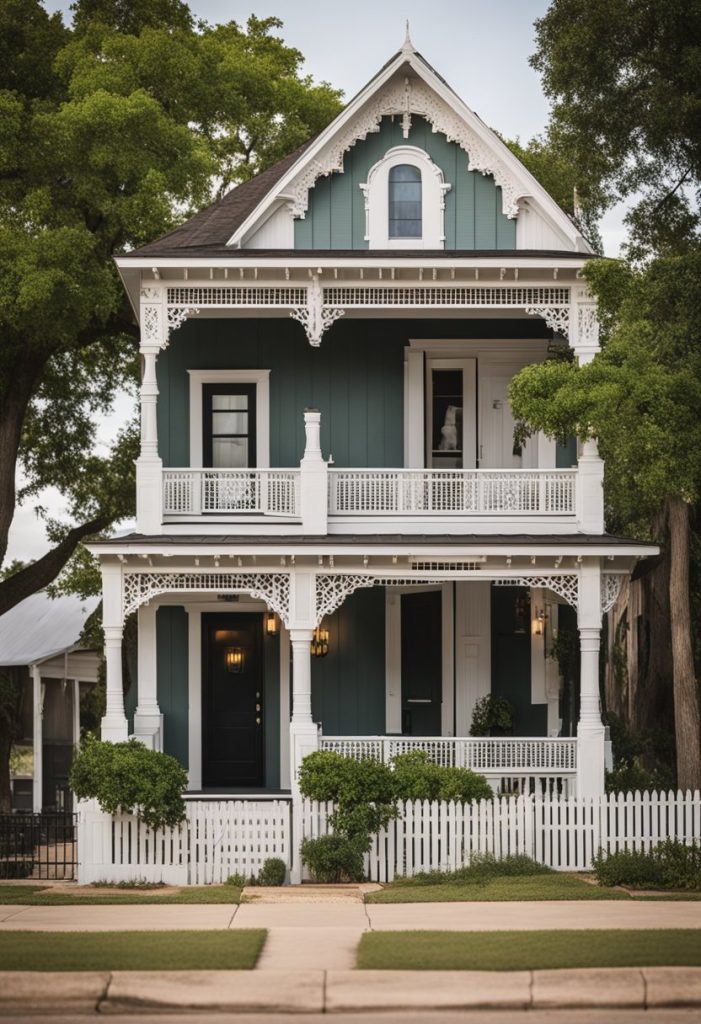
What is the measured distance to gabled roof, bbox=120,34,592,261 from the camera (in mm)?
23984

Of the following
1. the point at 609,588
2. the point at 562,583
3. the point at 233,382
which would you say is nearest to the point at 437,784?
the point at 562,583

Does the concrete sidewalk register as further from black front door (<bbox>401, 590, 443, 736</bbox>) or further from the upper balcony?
black front door (<bbox>401, 590, 443, 736</bbox>)

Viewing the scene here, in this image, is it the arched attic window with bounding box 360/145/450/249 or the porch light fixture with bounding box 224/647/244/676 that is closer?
the arched attic window with bounding box 360/145/450/249

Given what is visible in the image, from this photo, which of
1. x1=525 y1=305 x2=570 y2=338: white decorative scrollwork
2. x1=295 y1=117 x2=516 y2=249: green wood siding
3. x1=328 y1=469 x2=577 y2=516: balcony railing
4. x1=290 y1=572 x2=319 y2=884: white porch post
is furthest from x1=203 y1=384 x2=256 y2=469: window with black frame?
x1=525 y1=305 x2=570 y2=338: white decorative scrollwork

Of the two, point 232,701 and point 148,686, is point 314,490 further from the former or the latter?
point 232,701

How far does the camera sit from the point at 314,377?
84.5 feet

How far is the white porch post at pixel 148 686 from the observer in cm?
2402

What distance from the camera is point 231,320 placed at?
25812 mm

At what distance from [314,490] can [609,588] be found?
4.45 metres

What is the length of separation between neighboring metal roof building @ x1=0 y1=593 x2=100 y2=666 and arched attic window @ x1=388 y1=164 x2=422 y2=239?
1351 centimetres

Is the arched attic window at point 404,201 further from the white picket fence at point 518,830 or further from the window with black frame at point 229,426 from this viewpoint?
the white picket fence at point 518,830

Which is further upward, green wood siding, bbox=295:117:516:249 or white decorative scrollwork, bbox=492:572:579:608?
green wood siding, bbox=295:117:516:249

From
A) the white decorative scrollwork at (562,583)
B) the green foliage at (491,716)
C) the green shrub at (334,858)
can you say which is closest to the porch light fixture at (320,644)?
the green foliage at (491,716)

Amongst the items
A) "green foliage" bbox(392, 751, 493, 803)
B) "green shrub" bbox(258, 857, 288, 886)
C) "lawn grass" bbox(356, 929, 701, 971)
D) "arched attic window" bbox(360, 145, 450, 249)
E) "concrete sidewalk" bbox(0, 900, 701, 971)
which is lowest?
"green shrub" bbox(258, 857, 288, 886)
